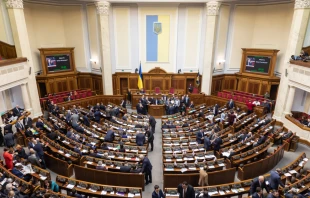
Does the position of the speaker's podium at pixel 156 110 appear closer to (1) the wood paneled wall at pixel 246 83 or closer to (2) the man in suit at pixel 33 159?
(1) the wood paneled wall at pixel 246 83

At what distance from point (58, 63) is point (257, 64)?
1616 cm

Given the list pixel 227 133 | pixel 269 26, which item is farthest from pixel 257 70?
pixel 227 133

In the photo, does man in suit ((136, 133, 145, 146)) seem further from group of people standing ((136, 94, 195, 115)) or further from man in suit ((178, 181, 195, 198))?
group of people standing ((136, 94, 195, 115))

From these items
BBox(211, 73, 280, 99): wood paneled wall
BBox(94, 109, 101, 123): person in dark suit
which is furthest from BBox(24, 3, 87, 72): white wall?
BBox(211, 73, 280, 99): wood paneled wall

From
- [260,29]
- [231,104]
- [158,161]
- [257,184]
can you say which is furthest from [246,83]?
[257,184]

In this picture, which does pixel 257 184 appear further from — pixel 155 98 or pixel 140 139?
pixel 155 98

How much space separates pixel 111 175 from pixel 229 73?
14776 millimetres

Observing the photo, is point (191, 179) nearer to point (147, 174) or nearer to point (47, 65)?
point (147, 174)

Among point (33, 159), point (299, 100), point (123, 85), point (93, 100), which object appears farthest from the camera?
point (123, 85)

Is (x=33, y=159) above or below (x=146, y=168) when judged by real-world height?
above

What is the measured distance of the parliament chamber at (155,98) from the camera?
829cm

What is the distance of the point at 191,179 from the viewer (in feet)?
27.0

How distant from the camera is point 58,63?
61.4 feet

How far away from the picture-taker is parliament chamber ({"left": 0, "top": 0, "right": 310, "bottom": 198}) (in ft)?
27.2
